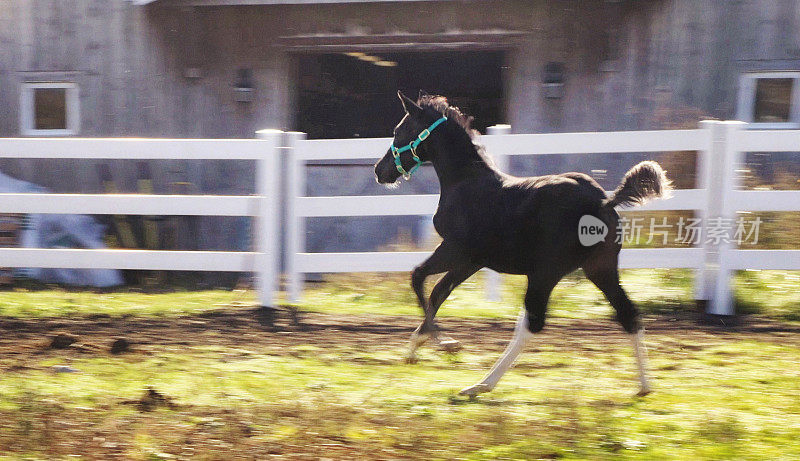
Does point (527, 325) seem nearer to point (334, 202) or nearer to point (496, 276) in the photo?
point (496, 276)

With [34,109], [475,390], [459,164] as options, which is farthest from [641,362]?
[34,109]

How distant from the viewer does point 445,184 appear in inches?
215

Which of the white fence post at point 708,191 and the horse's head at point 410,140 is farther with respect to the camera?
the white fence post at point 708,191

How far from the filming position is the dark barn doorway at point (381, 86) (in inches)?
465

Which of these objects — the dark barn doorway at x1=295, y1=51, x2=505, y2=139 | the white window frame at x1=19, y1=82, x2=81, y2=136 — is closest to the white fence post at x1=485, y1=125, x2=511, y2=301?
the dark barn doorway at x1=295, y1=51, x2=505, y2=139

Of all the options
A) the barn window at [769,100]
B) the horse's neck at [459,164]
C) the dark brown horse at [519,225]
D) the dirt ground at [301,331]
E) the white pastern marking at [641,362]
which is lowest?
the dirt ground at [301,331]

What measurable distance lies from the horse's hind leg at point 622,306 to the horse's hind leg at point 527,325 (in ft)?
0.82

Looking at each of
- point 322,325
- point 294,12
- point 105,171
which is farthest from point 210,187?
point 322,325

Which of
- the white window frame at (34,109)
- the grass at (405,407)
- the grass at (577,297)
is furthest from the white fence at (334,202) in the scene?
the white window frame at (34,109)

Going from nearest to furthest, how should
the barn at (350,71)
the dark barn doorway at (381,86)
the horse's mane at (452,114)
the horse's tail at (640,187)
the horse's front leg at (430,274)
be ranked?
the horse's tail at (640,187) < the horse's front leg at (430,274) < the horse's mane at (452,114) < the barn at (350,71) < the dark barn doorway at (381,86)

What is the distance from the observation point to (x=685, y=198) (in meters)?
7.14

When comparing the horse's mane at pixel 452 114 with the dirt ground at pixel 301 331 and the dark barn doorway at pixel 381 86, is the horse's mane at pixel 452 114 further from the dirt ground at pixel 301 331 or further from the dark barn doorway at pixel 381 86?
the dark barn doorway at pixel 381 86

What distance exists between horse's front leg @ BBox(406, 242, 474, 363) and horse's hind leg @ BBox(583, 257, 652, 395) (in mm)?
888

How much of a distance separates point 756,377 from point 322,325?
127 inches
